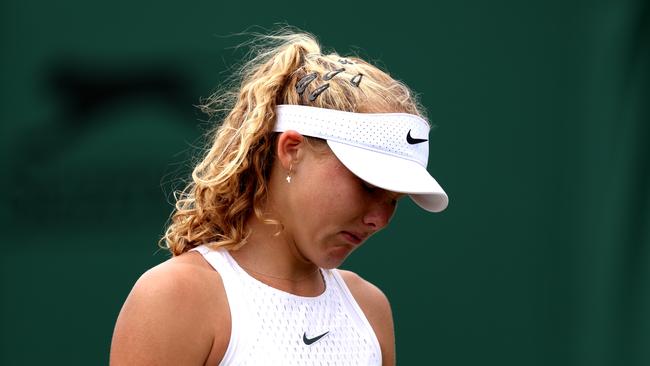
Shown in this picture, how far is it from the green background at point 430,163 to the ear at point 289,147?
5.53ft

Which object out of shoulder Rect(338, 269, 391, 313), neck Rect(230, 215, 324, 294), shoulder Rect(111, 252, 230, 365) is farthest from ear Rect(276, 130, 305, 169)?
shoulder Rect(338, 269, 391, 313)

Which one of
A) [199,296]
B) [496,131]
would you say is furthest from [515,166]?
[199,296]

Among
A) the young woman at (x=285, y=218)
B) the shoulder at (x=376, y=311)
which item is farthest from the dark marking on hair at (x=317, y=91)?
the shoulder at (x=376, y=311)

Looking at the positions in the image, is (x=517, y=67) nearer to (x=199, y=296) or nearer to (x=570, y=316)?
(x=570, y=316)

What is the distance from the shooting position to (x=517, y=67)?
3.79 meters

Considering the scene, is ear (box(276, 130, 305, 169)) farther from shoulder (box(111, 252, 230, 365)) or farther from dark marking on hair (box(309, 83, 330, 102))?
shoulder (box(111, 252, 230, 365))

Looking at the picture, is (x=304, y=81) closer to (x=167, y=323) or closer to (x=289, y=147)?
(x=289, y=147)

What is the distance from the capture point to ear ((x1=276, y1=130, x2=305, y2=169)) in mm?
1853

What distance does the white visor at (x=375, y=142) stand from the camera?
1801 millimetres

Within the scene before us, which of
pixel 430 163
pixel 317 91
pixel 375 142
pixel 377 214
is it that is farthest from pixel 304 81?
pixel 430 163

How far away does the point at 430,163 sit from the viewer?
370cm

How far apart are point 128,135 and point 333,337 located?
1881 millimetres

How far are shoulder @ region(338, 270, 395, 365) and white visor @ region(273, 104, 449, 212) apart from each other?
0.95 feet

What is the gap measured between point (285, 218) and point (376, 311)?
13.3 inches
